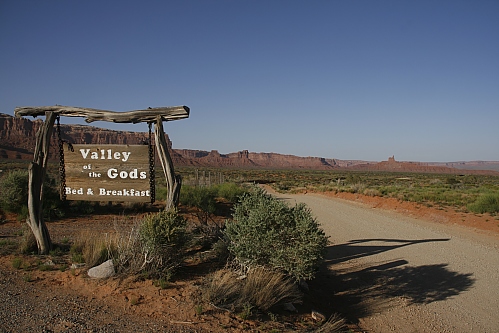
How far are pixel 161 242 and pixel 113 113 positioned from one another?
2665mm

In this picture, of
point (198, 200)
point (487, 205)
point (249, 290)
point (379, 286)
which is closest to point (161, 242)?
point (249, 290)

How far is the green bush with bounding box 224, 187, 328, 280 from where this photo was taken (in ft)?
18.9

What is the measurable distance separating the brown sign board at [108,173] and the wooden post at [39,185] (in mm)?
452

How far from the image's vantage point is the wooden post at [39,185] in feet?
23.3

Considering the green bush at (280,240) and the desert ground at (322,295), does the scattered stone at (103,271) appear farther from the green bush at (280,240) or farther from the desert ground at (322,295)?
the green bush at (280,240)

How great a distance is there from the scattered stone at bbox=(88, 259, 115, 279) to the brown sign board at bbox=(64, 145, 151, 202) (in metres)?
1.44

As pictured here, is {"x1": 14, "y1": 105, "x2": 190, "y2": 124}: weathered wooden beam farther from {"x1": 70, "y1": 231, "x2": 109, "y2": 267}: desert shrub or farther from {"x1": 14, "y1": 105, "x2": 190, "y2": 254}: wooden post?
{"x1": 70, "y1": 231, "x2": 109, "y2": 267}: desert shrub

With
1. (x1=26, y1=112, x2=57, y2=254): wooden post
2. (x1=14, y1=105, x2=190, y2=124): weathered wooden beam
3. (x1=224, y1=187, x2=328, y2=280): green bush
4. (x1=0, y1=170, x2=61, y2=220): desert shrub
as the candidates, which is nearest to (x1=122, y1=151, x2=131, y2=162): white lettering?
(x1=14, y1=105, x2=190, y2=124): weathered wooden beam

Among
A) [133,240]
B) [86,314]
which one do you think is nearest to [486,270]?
[133,240]

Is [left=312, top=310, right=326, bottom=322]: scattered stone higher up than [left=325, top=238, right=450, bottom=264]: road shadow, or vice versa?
[left=312, top=310, right=326, bottom=322]: scattered stone

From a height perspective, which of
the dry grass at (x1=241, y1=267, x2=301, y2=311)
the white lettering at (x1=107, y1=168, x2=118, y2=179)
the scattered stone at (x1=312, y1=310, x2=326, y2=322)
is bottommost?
the scattered stone at (x1=312, y1=310, x2=326, y2=322)

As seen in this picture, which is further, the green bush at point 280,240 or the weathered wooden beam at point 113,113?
the weathered wooden beam at point 113,113

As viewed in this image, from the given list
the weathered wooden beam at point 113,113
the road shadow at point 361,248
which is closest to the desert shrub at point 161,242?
the weathered wooden beam at point 113,113

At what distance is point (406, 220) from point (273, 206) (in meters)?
11.9
